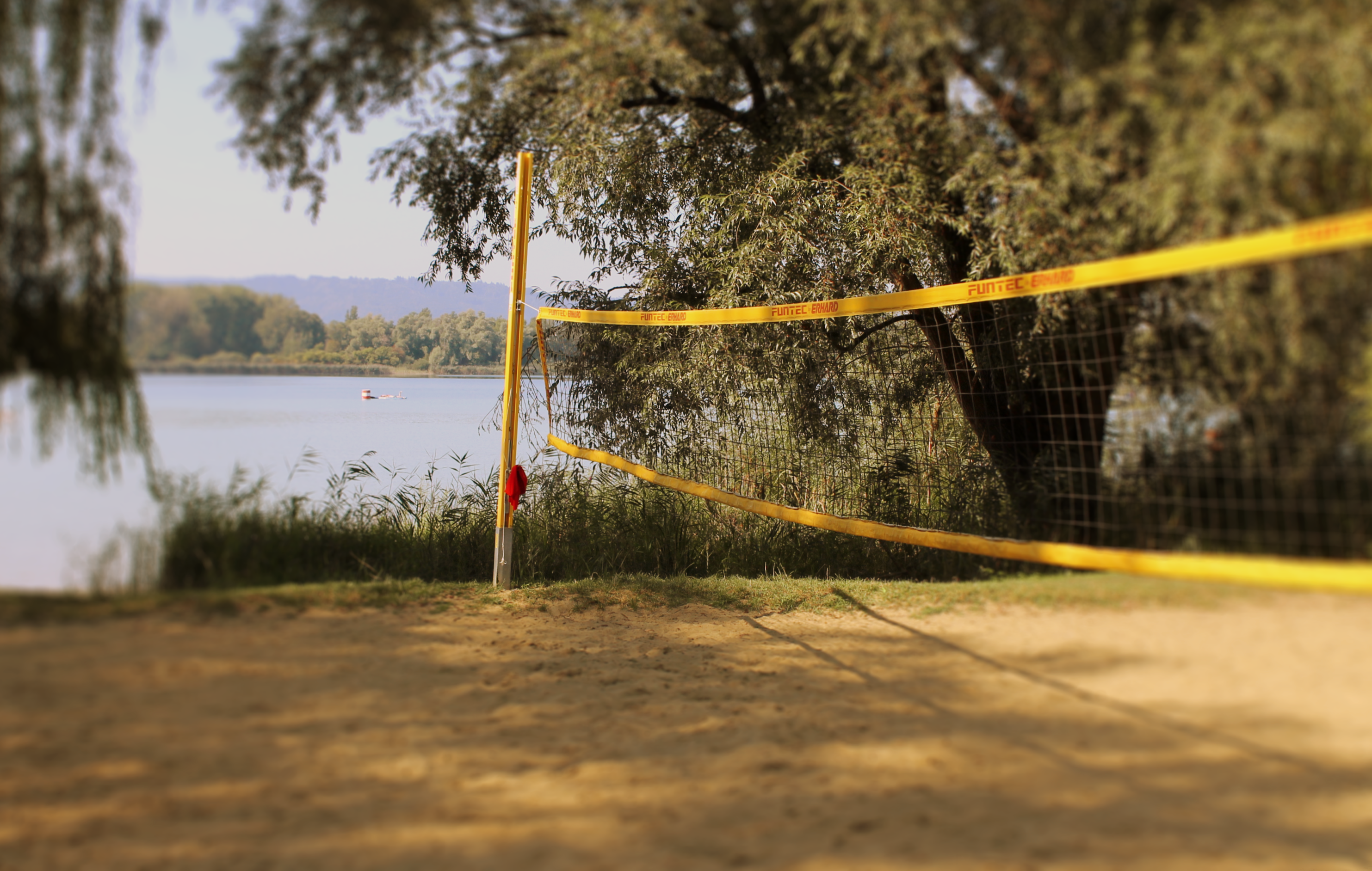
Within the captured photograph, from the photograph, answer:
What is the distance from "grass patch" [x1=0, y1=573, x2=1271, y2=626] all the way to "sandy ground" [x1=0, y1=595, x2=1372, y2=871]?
0.06 meters

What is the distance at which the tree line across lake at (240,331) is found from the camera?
2.94 meters

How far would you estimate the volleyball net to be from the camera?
2568 millimetres

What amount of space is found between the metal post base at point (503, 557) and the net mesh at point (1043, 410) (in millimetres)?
1725

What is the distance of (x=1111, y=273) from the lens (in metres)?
3.17

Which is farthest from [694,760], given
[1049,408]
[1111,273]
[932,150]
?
[932,150]

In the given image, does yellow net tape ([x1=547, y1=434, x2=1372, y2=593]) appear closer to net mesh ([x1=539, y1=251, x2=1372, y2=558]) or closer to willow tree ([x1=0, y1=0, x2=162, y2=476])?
net mesh ([x1=539, y1=251, x2=1372, y2=558])

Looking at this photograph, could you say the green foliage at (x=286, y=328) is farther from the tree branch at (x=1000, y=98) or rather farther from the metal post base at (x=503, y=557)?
the tree branch at (x=1000, y=98)

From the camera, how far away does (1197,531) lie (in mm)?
2949

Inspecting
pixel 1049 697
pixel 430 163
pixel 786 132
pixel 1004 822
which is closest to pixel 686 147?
pixel 786 132

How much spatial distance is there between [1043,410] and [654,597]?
8.47 feet

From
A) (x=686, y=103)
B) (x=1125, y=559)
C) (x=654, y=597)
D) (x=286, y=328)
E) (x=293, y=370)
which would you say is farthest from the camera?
(x=686, y=103)

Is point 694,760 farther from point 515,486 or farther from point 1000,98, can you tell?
point 1000,98

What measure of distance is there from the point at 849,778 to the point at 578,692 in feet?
4.35

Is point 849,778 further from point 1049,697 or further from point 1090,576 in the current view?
point 1090,576
